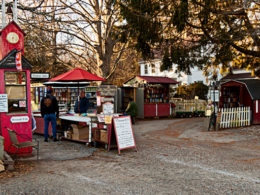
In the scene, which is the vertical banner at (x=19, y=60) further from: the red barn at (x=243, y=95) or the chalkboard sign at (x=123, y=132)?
the red barn at (x=243, y=95)

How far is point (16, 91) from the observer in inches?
330

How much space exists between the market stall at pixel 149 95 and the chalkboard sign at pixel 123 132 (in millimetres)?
10960

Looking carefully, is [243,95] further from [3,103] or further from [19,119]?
[3,103]

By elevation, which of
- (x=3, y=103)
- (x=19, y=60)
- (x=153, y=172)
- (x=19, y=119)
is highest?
(x=19, y=60)

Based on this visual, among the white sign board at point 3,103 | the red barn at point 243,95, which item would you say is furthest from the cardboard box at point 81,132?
the red barn at point 243,95

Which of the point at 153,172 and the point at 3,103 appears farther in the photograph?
the point at 3,103

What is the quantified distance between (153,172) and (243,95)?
1224 centimetres

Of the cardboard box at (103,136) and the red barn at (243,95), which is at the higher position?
the red barn at (243,95)

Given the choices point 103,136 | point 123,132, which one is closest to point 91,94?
point 103,136

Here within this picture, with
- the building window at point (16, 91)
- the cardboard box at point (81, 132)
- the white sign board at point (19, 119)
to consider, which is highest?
the building window at point (16, 91)

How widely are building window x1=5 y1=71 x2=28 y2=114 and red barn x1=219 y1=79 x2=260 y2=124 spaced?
12.6 m

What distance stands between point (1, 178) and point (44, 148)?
357 centimetres

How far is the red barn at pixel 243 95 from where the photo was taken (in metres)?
16.3

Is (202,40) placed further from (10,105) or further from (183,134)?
(10,105)
